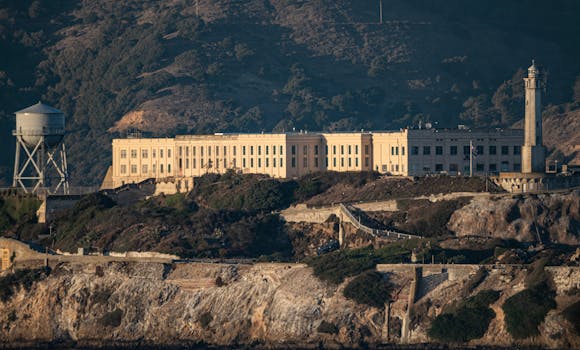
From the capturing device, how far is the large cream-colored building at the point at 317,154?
170 metres

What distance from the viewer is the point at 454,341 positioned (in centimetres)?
12025

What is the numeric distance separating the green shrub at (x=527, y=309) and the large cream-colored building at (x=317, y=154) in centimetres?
4178

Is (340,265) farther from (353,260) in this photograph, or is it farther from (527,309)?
(527,309)

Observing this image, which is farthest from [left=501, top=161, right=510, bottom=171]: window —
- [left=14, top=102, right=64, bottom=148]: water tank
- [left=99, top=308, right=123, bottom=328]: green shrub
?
[left=99, top=308, right=123, bottom=328]: green shrub

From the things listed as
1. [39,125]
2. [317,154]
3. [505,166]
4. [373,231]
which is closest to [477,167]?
[505,166]

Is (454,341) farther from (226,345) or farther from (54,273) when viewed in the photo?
(54,273)

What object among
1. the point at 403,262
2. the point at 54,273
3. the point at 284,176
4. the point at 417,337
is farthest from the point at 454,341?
the point at 284,176

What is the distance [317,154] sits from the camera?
7023 inches

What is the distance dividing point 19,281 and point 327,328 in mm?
28580

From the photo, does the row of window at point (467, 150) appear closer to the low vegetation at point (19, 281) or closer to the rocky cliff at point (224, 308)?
the rocky cliff at point (224, 308)

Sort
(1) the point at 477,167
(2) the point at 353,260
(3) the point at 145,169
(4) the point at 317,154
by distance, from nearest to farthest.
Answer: (2) the point at 353,260, (1) the point at 477,167, (4) the point at 317,154, (3) the point at 145,169

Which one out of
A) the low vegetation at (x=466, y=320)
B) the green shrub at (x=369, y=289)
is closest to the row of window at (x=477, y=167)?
the green shrub at (x=369, y=289)

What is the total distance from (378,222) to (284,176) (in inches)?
Result: 1035

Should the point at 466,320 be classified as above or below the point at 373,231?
below
